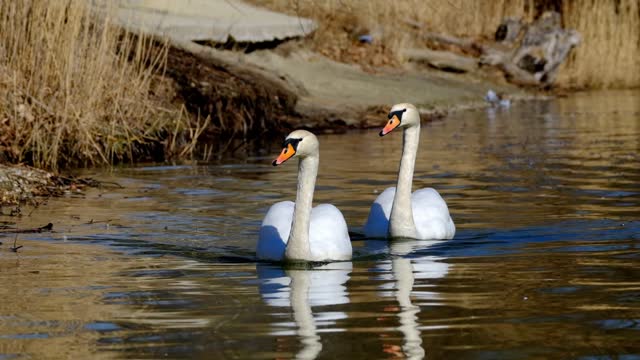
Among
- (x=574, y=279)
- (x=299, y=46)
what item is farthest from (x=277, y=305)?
(x=299, y=46)

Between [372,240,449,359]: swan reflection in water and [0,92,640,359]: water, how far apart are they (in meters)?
0.02

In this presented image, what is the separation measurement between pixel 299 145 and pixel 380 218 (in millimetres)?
1689

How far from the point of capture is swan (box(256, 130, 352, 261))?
7949 mm

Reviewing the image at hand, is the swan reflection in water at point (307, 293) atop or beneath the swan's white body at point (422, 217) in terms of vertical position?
beneath

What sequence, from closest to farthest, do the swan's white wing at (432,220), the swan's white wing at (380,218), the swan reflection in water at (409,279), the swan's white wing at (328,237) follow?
the swan reflection in water at (409,279), the swan's white wing at (328,237), the swan's white wing at (432,220), the swan's white wing at (380,218)

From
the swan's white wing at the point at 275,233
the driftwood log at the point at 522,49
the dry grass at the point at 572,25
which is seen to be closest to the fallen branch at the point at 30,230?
the swan's white wing at the point at 275,233

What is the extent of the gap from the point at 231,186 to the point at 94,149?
1.59m

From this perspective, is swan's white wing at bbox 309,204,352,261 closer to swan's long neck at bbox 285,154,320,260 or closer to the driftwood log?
swan's long neck at bbox 285,154,320,260

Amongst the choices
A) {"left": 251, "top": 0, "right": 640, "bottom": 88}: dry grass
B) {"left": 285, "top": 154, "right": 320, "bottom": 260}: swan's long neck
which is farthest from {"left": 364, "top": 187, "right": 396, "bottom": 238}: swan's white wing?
{"left": 251, "top": 0, "right": 640, "bottom": 88}: dry grass

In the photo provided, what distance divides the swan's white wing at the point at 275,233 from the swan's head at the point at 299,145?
0.59 meters

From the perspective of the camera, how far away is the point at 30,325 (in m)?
6.00

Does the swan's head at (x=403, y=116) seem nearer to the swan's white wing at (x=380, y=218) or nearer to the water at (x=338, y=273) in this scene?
the swan's white wing at (x=380, y=218)

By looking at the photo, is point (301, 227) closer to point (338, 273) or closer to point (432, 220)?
point (338, 273)

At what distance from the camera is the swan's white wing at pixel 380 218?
30.7 feet
